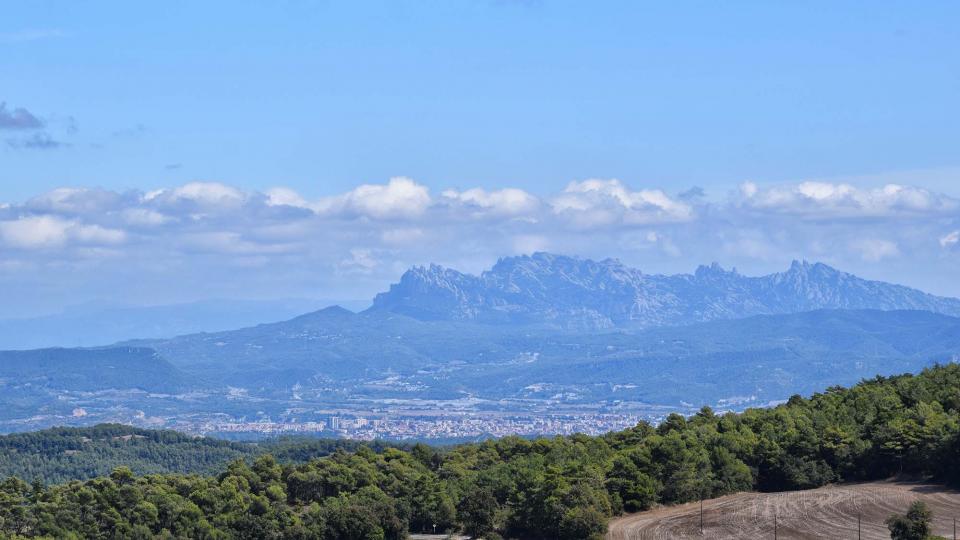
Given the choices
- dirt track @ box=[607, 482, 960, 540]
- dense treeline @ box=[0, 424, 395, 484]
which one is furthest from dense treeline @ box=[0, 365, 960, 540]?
dense treeline @ box=[0, 424, 395, 484]

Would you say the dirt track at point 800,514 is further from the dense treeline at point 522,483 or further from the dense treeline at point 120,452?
the dense treeline at point 120,452

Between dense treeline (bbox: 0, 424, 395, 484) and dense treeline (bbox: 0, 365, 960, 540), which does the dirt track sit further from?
dense treeline (bbox: 0, 424, 395, 484)

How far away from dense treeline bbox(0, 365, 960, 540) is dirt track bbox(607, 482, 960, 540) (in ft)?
6.04

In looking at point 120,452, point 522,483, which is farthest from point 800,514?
point 120,452

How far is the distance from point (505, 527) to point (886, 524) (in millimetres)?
19994

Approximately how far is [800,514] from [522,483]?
15360 millimetres

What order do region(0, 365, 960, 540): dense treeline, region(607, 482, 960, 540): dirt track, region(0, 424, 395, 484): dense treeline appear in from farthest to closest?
region(0, 424, 395, 484): dense treeline < region(0, 365, 960, 540): dense treeline < region(607, 482, 960, 540): dirt track

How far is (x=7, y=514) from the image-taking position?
80.2m

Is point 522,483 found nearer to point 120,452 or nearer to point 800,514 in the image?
point 800,514

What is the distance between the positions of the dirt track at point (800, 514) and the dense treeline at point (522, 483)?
184 cm

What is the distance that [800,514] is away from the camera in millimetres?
72938

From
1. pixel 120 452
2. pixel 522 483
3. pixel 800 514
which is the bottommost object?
pixel 800 514

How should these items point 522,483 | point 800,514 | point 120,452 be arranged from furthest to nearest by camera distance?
point 120,452 < point 522,483 < point 800,514

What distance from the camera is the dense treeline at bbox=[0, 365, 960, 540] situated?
7588 cm
